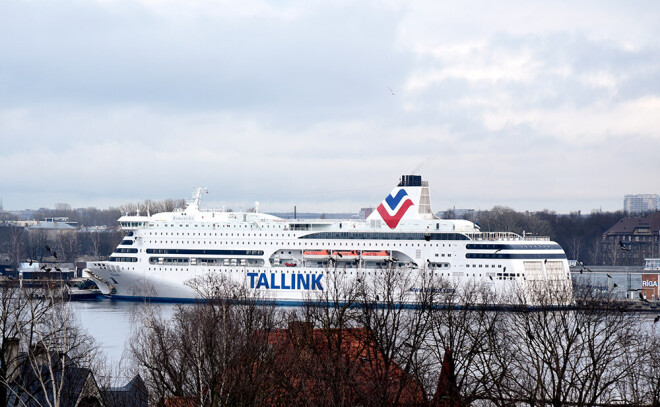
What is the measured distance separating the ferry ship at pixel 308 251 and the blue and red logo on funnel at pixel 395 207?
7cm

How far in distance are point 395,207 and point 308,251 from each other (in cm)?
651

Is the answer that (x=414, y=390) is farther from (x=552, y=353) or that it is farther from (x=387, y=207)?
(x=387, y=207)

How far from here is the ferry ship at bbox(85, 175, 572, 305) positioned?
6538 cm

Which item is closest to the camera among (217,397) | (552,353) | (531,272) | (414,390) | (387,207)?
(217,397)

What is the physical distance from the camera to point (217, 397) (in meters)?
20.9

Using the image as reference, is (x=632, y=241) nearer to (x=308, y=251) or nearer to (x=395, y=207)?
(x=395, y=207)

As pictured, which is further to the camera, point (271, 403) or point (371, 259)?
point (371, 259)

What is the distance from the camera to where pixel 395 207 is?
228 ft

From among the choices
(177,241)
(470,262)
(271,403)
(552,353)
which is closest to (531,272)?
(470,262)

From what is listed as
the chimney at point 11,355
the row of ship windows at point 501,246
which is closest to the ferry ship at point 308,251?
the row of ship windows at point 501,246

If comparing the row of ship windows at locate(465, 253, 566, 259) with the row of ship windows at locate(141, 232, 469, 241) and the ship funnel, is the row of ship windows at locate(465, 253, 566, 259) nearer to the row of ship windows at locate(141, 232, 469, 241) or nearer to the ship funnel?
the row of ship windows at locate(141, 232, 469, 241)

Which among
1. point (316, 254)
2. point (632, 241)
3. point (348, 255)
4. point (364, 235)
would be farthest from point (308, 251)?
point (632, 241)

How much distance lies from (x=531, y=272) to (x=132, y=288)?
2561 centimetres

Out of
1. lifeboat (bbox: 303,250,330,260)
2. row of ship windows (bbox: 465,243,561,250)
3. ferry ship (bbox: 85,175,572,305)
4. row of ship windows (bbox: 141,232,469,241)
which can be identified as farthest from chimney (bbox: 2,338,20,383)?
row of ship windows (bbox: 465,243,561,250)
